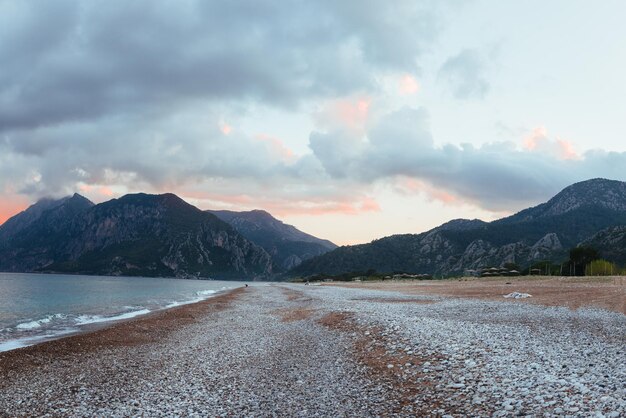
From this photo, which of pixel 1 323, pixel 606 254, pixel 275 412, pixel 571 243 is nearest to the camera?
pixel 275 412

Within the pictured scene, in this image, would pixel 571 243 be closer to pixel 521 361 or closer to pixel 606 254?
pixel 606 254

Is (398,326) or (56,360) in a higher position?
(398,326)

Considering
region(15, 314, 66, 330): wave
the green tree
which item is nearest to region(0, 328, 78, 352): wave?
region(15, 314, 66, 330): wave

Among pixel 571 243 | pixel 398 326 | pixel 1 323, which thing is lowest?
pixel 1 323

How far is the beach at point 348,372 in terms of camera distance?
10.3 meters

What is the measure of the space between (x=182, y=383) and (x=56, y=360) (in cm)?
1006

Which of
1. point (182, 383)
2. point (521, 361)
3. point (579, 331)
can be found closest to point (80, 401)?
point (182, 383)

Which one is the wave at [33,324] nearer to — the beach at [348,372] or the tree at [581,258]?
the beach at [348,372]

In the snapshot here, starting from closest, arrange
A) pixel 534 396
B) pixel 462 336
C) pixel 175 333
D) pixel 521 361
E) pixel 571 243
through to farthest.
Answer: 1. pixel 534 396
2. pixel 521 361
3. pixel 462 336
4. pixel 175 333
5. pixel 571 243

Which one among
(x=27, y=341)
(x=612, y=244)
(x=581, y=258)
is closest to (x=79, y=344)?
(x=27, y=341)

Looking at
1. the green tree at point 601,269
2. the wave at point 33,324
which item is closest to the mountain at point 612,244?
the green tree at point 601,269

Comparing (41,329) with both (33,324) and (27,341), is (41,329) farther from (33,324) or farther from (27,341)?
(27,341)

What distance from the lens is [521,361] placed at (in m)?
12.9

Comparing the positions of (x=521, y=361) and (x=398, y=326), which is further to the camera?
(x=398, y=326)
